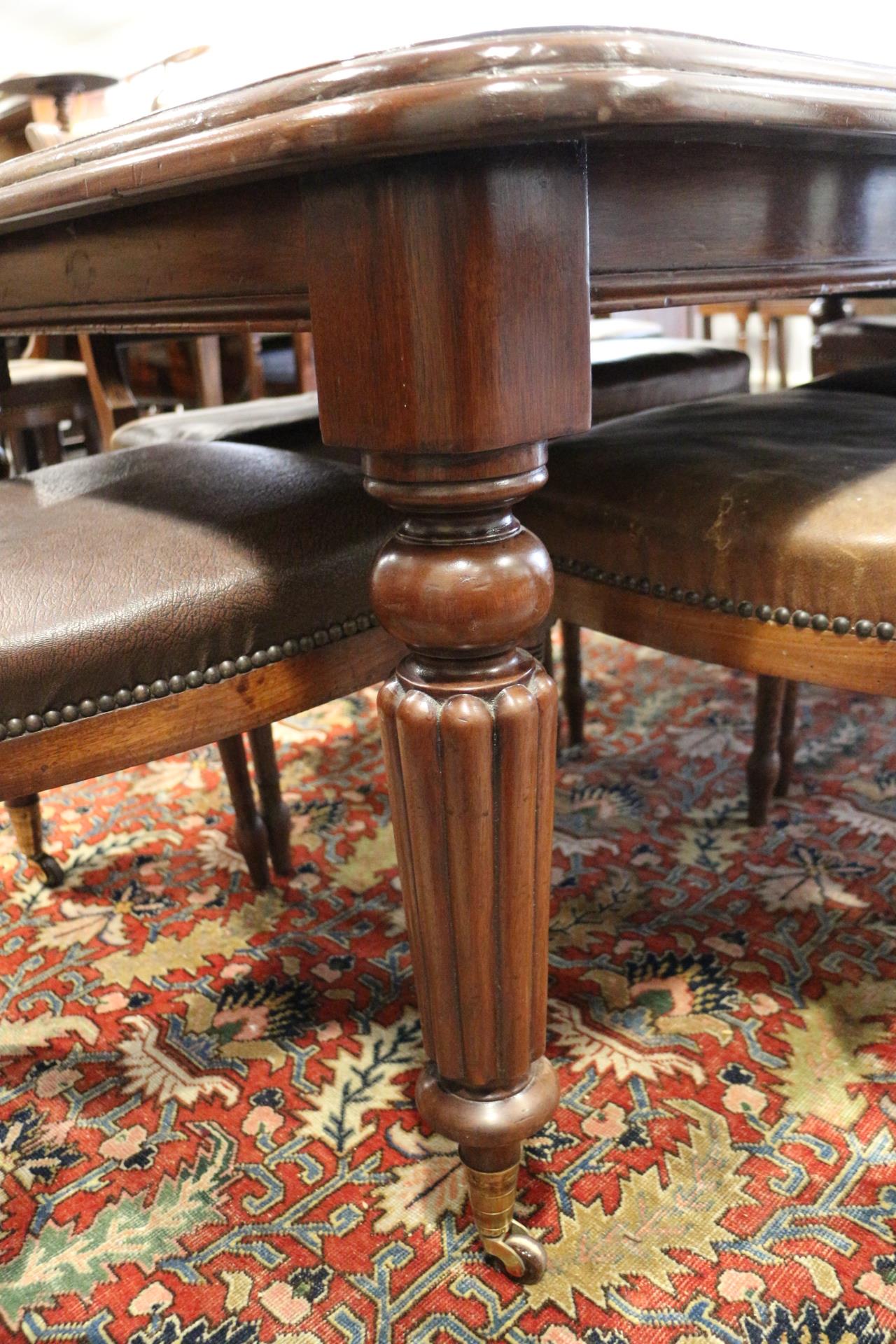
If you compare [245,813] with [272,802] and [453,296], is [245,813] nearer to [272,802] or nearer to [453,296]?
[272,802]

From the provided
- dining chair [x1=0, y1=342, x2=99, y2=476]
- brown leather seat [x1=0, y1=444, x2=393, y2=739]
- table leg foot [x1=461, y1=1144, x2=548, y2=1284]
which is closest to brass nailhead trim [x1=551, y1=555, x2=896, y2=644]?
brown leather seat [x1=0, y1=444, x2=393, y2=739]

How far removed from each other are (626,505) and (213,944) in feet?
2.28

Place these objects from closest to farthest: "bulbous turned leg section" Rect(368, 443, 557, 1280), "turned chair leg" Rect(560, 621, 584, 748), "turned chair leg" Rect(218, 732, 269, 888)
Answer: "bulbous turned leg section" Rect(368, 443, 557, 1280)
"turned chair leg" Rect(218, 732, 269, 888)
"turned chair leg" Rect(560, 621, 584, 748)

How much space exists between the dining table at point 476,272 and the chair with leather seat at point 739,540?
140 millimetres

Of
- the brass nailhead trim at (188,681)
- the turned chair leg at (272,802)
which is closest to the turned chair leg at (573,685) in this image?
the turned chair leg at (272,802)

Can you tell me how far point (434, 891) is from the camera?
2.08ft

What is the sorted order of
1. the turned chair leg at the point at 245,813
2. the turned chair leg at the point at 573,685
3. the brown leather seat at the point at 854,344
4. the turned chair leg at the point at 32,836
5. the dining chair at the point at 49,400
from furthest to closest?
the dining chair at the point at 49,400 → the brown leather seat at the point at 854,344 → the turned chair leg at the point at 573,685 → the turned chair leg at the point at 32,836 → the turned chair leg at the point at 245,813

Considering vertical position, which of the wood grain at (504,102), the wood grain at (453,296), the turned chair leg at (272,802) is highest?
the wood grain at (504,102)

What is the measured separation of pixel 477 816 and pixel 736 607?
0.82ft

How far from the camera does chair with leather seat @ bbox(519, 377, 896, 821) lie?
A: 660 mm

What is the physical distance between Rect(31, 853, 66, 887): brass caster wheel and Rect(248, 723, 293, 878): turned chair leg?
28 centimetres

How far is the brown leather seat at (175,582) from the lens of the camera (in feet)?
2.00

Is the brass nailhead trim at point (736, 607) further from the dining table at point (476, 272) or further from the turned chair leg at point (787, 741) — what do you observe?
the turned chair leg at point (787, 741)

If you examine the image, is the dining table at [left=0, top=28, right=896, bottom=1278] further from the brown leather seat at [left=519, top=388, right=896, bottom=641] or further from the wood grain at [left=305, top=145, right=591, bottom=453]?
the brown leather seat at [left=519, top=388, right=896, bottom=641]
